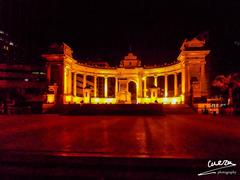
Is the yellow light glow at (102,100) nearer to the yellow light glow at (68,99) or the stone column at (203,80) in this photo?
the yellow light glow at (68,99)

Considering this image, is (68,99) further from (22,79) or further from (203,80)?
(22,79)

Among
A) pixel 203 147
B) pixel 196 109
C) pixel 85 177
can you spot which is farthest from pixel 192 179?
pixel 196 109

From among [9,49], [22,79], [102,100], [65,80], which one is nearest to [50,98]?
[65,80]

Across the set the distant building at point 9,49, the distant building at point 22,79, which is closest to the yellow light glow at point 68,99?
the distant building at point 22,79

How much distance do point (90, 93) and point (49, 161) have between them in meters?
42.4

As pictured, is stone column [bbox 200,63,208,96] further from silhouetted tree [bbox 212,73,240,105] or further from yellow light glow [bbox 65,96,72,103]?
yellow light glow [bbox 65,96,72,103]

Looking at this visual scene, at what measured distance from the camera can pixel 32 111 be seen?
34406 mm

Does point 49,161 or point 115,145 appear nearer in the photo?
point 49,161

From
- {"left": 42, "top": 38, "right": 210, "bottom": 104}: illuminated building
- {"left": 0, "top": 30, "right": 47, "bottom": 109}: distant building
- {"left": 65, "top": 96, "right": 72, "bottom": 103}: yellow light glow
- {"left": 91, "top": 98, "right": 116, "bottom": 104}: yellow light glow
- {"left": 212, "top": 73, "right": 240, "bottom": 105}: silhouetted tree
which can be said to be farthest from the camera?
{"left": 0, "top": 30, "right": 47, "bottom": 109}: distant building

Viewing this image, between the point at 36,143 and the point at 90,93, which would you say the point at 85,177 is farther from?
the point at 90,93

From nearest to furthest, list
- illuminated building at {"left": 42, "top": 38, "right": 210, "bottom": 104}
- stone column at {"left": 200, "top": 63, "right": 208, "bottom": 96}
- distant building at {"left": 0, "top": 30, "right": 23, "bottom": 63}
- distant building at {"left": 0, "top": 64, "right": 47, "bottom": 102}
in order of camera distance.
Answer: stone column at {"left": 200, "top": 63, "right": 208, "bottom": 96} → illuminated building at {"left": 42, "top": 38, "right": 210, "bottom": 104} → distant building at {"left": 0, "top": 64, "right": 47, "bottom": 102} → distant building at {"left": 0, "top": 30, "right": 23, "bottom": 63}

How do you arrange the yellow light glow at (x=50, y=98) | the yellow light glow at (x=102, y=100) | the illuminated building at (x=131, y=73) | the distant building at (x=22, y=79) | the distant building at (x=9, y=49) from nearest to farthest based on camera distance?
1. the yellow light glow at (x=50, y=98)
2. the illuminated building at (x=131, y=73)
3. the yellow light glow at (x=102, y=100)
4. the distant building at (x=22, y=79)
5. the distant building at (x=9, y=49)

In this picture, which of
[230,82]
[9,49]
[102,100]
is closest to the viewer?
[230,82]

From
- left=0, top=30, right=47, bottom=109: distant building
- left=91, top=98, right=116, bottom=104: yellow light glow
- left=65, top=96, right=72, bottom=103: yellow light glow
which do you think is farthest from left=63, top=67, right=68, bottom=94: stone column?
left=0, top=30, right=47, bottom=109: distant building
